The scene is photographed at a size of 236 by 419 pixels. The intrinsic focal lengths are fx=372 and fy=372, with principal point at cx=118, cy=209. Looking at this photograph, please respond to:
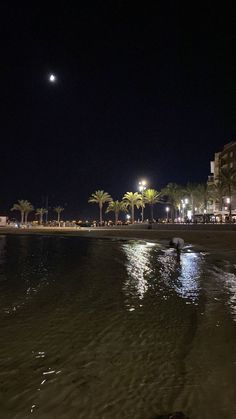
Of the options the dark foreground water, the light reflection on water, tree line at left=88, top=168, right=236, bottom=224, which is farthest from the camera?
tree line at left=88, top=168, right=236, bottom=224

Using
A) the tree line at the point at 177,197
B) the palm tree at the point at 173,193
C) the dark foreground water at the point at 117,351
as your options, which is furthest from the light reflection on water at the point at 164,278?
the palm tree at the point at 173,193

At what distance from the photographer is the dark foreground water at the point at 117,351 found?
14.7 ft

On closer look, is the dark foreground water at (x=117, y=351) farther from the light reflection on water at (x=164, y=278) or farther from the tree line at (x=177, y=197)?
the tree line at (x=177, y=197)

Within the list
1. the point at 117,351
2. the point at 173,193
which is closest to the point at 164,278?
the point at 117,351

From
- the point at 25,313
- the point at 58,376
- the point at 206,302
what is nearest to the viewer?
the point at 58,376

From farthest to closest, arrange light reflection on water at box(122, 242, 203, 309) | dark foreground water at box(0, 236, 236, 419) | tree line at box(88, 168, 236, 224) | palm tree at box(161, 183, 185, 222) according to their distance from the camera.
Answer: palm tree at box(161, 183, 185, 222)
tree line at box(88, 168, 236, 224)
light reflection on water at box(122, 242, 203, 309)
dark foreground water at box(0, 236, 236, 419)

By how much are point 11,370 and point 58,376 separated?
2.42 ft

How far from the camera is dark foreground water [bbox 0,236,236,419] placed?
448cm

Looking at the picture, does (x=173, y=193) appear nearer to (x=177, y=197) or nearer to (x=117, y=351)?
(x=177, y=197)

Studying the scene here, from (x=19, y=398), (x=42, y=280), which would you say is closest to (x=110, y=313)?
(x=19, y=398)

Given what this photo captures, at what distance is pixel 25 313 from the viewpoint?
8742 millimetres

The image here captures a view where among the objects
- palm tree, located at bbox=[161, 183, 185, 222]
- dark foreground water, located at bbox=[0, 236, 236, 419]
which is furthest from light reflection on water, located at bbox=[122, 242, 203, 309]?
palm tree, located at bbox=[161, 183, 185, 222]

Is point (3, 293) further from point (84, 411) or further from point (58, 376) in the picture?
point (84, 411)

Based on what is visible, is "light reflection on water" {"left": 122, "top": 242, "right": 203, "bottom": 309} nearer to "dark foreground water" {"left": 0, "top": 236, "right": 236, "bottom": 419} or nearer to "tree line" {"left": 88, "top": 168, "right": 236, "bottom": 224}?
"dark foreground water" {"left": 0, "top": 236, "right": 236, "bottom": 419}
